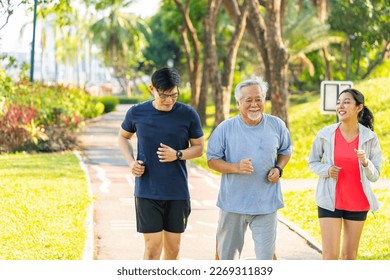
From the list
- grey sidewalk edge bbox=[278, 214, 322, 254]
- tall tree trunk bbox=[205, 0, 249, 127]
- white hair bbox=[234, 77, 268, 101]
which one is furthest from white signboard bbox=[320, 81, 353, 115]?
tall tree trunk bbox=[205, 0, 249, 127]

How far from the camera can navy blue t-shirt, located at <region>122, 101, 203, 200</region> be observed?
21.0ft

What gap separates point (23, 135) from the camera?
2228cm

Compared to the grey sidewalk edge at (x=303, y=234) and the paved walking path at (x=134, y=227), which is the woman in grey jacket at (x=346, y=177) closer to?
the paved walking path at (x=134, y=227)

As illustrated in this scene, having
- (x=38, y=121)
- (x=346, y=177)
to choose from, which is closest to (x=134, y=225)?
(x=346, y=177)

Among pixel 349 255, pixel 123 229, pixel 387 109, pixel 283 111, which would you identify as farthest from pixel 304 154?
pixel 349 255

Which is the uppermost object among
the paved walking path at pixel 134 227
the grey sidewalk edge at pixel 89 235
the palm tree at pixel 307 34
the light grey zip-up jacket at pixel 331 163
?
the palm tree at pixel 307 34

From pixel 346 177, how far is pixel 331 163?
0.49 feet

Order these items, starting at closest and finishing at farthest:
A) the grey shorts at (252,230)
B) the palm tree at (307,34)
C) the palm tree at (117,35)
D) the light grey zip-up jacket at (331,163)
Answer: the grey shorts at (252,230) → the light grey zip-up jacket at (331,163) → the palm tree at (307,34) → the palm tree at (117,35)

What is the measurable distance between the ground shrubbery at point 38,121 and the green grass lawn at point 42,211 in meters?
2.98

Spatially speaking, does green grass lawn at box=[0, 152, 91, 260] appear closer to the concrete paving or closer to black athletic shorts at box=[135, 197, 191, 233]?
the concrete paving

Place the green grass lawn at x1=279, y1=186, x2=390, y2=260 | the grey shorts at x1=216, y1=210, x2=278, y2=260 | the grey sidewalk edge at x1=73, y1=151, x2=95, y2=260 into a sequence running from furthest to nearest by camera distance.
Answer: the green grass lawn at x1=279, y1=186, x2=390, y2=260 → the grey sidewalk edge at x1=73, y1=151, x2=95, y2=260 → the grey shorts at x1=216, y1=210, x2=278, y2=260

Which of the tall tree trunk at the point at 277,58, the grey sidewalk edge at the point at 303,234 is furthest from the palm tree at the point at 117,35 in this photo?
the grey sidewalk edge at the point at 303,234

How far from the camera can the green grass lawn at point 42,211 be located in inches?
352
